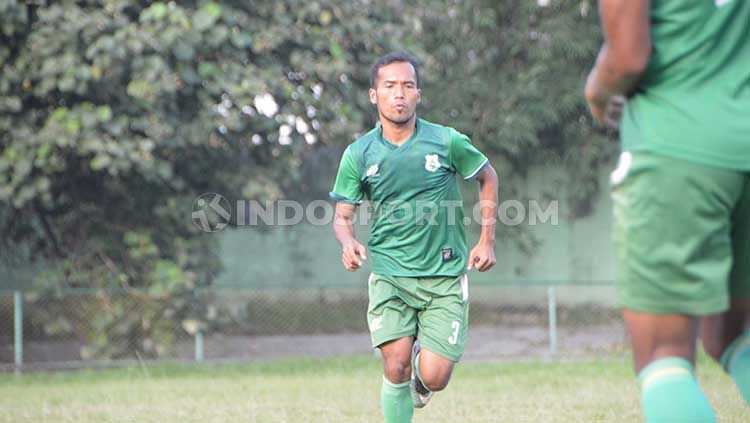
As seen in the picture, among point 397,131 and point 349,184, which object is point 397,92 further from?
point 349,184

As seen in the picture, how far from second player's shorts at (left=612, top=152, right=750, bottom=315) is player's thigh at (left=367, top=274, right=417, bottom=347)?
302cm

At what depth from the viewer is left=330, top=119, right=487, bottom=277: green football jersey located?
18.6 ft

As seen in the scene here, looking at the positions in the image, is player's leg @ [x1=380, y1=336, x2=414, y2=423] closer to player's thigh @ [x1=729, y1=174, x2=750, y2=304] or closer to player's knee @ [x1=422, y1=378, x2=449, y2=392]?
player's knee @ [x1=422, y1=378, x2=449, y2=392]

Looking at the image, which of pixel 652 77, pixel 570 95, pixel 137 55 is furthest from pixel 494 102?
pixel 652 77

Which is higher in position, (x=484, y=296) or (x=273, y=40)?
(x=273, y=40)

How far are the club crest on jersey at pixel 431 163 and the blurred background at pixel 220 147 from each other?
15.0 feet

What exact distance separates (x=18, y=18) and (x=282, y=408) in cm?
467

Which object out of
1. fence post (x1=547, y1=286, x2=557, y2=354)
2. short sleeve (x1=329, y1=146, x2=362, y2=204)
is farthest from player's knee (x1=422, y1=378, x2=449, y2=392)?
fence post (x1=547, y1=286, x2=557, y2=354)

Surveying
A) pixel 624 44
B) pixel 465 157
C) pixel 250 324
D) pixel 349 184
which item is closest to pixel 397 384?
pixel 349 184

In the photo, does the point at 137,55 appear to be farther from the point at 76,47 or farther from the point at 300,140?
the point at 300,140

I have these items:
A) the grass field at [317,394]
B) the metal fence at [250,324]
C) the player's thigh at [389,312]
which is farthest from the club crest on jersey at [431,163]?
the metal fence at [250,324]

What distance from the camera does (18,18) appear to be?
9.66 metres

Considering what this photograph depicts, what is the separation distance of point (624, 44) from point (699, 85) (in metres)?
0.22

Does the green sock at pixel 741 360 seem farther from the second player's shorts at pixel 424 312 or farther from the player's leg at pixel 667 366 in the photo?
the second player's shorts at pixel 424 312
